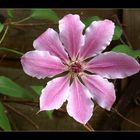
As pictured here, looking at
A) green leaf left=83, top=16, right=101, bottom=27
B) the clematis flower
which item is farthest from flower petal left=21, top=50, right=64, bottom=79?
green leaf left=83, top=16, right=101, bottom=27

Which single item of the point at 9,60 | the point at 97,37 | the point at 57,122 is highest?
the point at 97,37

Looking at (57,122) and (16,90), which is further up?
(16,90)

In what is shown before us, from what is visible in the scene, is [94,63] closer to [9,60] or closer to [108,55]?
[108,55]

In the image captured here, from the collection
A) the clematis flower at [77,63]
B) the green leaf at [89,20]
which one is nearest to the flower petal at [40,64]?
the clematis flower at [77,63]

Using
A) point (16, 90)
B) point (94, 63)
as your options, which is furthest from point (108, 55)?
point (16, 90)

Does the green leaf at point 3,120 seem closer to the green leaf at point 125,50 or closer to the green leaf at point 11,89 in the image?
the green leaf at point 11,89
